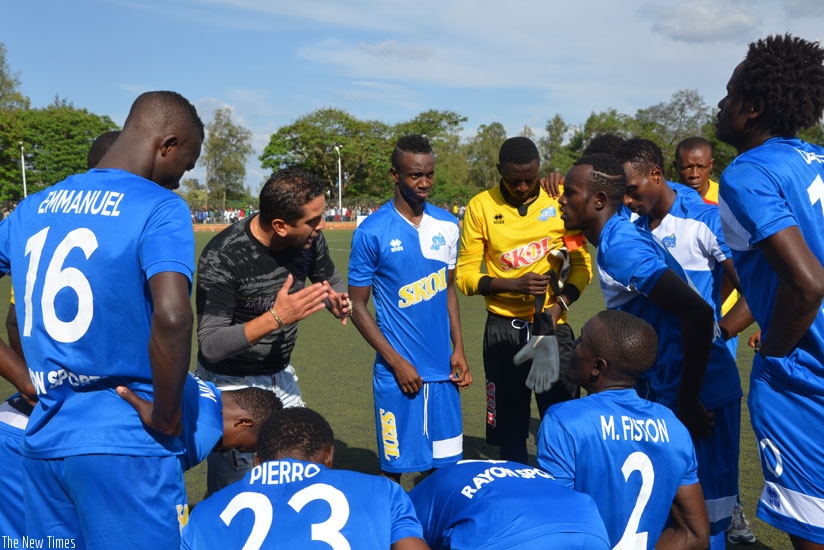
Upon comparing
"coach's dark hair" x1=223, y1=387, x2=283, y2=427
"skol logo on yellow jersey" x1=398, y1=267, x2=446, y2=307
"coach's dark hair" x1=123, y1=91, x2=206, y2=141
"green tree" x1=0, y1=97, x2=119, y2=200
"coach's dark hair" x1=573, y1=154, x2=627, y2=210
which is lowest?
"coach's dark hair" x1=223, y1=387, x2=283, y2=427

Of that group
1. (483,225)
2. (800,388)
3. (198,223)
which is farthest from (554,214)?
(198,223)

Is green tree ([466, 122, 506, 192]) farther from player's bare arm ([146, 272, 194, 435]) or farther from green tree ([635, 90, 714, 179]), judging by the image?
player's bare arm ([146, 272, 194, 435])

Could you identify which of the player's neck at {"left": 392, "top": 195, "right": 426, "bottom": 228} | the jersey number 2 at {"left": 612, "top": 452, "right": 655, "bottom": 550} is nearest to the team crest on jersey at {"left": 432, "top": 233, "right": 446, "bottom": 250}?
the player's neck at {"left": 392, "top": 195, "right": 426, "bottom": 228}

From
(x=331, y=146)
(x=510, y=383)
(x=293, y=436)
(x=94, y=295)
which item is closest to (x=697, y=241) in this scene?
(x=510, y=383)

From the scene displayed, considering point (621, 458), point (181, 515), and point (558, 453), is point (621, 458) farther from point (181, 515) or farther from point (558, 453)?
point (181, 515)

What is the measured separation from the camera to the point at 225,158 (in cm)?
9569

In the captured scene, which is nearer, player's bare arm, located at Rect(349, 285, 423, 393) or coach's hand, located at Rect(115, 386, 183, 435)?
coach's hand, located at Rect(115, 386, 183, 435)

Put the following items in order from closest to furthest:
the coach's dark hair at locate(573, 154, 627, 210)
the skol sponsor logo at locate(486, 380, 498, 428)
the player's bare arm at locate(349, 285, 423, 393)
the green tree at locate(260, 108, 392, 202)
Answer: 1. the coach's dark hair at locate(573, 154, 627, 210)
2. the player's bare arm at locate(349, 285, 423, 393)
3. the skol sponsor logo at locate(486, 380, 498, 428)
4. the green tree at locate(260, 108, 392, 202)

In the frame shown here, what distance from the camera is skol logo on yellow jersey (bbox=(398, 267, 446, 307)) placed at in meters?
4.66

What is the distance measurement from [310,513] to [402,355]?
2.59 metres

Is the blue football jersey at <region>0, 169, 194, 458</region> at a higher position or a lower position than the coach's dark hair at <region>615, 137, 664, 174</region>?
lower

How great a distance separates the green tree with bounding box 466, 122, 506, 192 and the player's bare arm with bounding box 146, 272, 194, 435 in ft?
311

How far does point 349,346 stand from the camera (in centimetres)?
1056

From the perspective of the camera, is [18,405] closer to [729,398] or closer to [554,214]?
[729,398]
